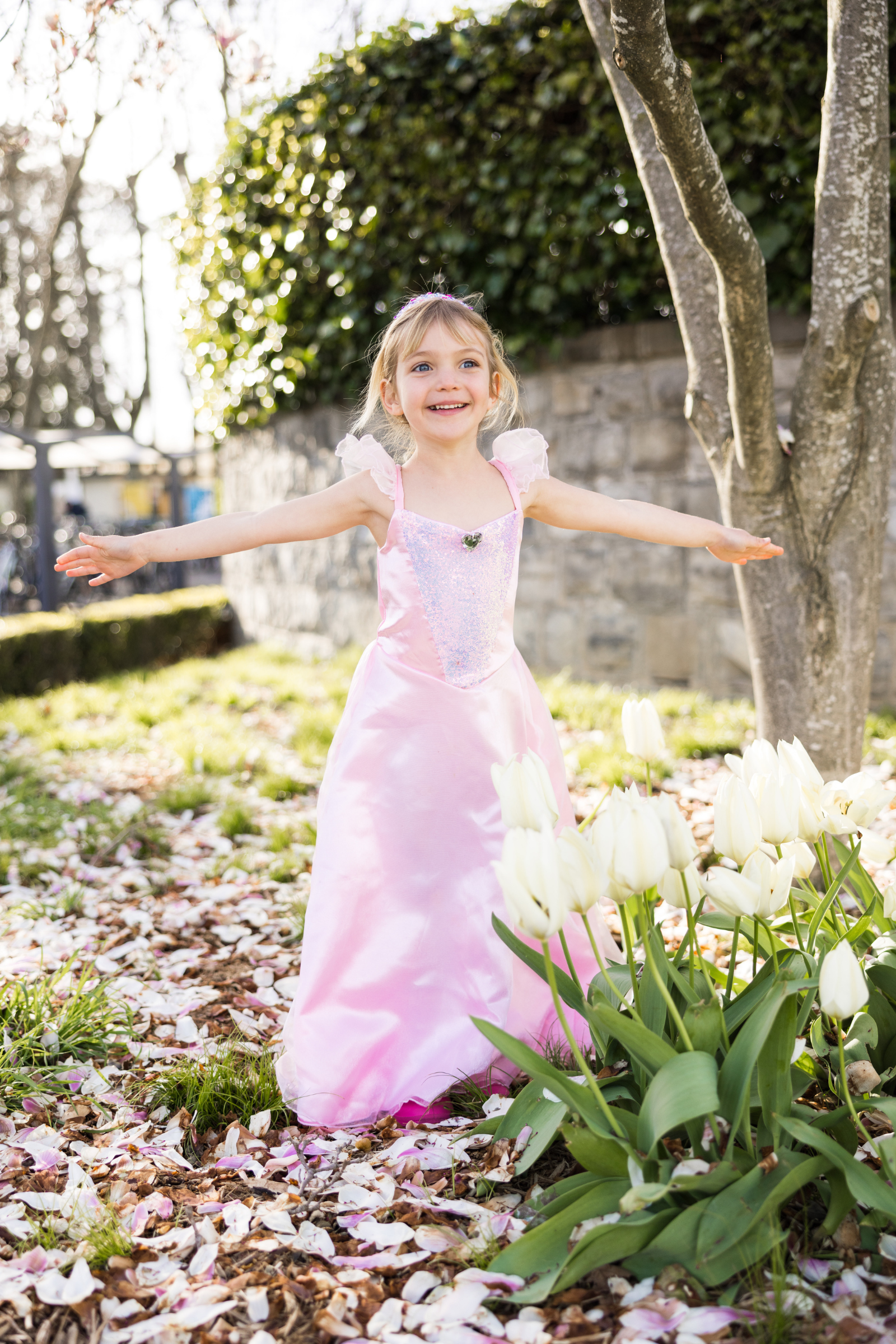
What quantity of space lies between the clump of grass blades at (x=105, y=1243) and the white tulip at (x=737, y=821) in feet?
3.83

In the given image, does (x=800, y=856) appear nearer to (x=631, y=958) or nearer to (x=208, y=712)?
(x=631, y=958)

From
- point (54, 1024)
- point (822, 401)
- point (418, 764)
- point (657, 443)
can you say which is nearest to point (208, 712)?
point (657, 443)

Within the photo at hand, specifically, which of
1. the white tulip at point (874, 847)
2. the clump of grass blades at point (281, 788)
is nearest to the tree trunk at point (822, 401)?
the white tulip at point (874, 847)

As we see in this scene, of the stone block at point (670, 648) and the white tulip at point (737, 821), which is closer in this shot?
the white tulip at point (737, 821)

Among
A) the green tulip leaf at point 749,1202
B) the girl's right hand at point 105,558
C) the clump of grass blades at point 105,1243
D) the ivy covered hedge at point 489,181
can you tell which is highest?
the ivy covered hedge at point 489,181

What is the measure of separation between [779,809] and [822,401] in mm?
1406

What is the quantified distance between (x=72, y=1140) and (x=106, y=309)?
25.6 meters

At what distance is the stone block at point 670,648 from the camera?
5266 millimetres

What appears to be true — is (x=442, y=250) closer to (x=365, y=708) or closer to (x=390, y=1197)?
(x=365, y=708)

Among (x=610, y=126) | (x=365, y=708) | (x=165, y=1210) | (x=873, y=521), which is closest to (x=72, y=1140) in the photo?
(x=165, y=1210)

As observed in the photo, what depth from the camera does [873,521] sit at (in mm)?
2666

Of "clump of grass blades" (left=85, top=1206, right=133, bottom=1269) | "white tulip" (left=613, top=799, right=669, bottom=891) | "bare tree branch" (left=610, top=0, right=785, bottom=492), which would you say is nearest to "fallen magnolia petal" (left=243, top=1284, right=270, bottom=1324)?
"clump of grass blades" (left=85, top=1206, right=133, bottom=1269)

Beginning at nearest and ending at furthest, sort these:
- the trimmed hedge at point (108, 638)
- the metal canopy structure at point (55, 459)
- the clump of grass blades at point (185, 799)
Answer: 1. the clump of grass blades at point (185, 799)
2. the trimmed hedge at point (108, 638)
3. the metal canopy structure at point (55, 459)

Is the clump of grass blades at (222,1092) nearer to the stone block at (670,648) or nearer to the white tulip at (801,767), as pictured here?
the white tulip at (801,767)
